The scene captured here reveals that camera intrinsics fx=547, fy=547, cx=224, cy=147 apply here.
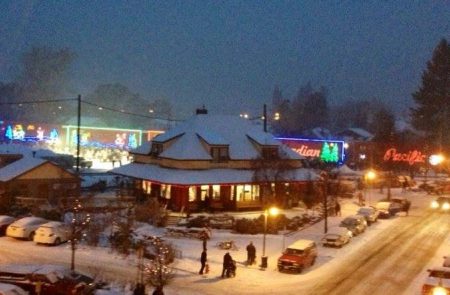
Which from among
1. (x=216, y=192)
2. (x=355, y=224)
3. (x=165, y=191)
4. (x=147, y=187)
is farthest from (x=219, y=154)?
(x=355, y=224)

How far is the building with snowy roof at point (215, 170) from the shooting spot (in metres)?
45.6

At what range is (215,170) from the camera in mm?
47125

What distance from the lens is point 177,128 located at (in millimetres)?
51844

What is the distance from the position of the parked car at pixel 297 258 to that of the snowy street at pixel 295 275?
390 mm

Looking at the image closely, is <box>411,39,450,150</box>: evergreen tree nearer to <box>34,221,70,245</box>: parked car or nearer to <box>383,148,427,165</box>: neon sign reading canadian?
<box>383,148,427,165</box>: neon sign reading canadian

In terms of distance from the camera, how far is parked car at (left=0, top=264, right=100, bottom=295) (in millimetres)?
21641

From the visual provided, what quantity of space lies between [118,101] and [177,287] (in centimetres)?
12020

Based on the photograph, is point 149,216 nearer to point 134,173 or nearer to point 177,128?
point 134,173

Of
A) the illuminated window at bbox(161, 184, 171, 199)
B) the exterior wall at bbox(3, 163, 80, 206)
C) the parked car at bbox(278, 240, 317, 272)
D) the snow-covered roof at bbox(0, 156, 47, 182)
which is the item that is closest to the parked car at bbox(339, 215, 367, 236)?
the parked car at bbox(278, 240, 317, 272)

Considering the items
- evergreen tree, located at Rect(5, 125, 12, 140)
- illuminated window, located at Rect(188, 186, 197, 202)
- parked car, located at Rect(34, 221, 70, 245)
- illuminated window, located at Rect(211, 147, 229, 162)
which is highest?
evergreen tree, located at Rect(5, 125, 12, 140)

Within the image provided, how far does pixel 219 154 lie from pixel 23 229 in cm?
1965

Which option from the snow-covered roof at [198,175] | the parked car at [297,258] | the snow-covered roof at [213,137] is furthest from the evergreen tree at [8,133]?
the parked car at [297,258]

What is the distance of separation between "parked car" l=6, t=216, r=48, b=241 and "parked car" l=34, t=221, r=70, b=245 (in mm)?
1229

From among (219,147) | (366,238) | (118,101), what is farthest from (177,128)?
(118,101)
